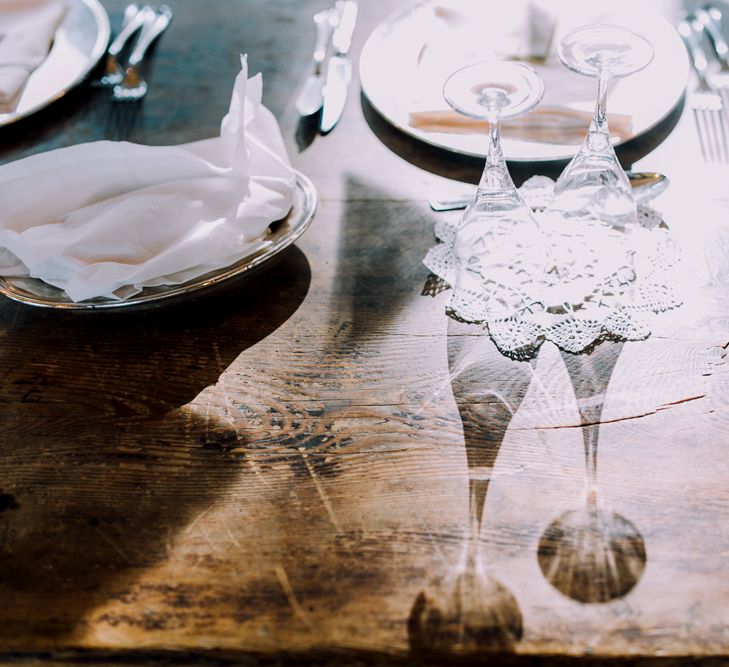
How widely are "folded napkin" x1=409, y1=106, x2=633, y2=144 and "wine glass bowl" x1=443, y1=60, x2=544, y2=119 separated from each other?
25 centimetres

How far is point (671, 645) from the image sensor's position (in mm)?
505

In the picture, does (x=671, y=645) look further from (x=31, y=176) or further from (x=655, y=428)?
(x=31, y=176)

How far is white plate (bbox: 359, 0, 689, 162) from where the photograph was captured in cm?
90

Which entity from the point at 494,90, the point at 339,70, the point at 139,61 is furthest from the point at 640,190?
the point at 139,61

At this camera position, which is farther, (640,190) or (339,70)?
(339,70)

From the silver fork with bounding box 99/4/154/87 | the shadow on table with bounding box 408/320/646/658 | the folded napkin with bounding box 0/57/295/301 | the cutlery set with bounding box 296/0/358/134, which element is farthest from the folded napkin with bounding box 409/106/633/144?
the silver fork with bounding box 99/4/154/87

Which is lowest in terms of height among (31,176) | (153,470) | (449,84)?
(153,470)

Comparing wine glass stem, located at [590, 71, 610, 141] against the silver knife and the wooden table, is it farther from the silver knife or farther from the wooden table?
the silver knife

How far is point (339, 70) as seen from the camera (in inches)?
40.3

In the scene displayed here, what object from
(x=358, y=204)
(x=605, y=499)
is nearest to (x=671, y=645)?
(x=605, y=499)

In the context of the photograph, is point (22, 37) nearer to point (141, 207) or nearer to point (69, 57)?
point (69, 57)

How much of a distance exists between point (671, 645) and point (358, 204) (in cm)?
54

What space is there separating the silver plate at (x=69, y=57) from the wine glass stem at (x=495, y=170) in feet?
2.06

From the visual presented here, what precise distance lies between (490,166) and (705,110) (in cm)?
40
